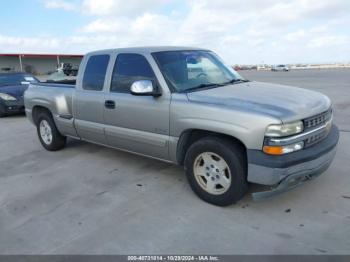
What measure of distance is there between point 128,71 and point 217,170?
1.96 meters

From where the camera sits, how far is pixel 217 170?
3766 mm

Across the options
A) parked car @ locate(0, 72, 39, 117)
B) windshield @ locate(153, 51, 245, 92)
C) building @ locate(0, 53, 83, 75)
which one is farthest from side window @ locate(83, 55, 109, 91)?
building @ locate(0, 53, 83, 75)

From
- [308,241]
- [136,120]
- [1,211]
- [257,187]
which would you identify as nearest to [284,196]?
[257,187]

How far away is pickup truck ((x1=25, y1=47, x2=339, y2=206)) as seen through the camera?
335cm

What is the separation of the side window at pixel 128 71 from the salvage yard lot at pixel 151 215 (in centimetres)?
132

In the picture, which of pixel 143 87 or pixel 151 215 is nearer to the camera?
pixel 151 215

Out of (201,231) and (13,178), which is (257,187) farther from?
(13,178)

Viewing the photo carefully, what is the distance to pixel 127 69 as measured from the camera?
15.5ft

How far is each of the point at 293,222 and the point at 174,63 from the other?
243cm

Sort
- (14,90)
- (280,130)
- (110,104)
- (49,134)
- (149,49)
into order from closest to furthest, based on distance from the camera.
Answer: (280,130) < (149,49) < (110,104) < (49,134) < (14,90)

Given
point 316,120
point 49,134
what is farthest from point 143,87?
point 49,134

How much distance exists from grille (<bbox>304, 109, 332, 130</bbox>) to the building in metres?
45.9

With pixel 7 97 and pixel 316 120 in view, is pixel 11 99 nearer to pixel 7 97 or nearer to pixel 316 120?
pixel 7 97

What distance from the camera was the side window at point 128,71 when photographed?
4.45 metres
